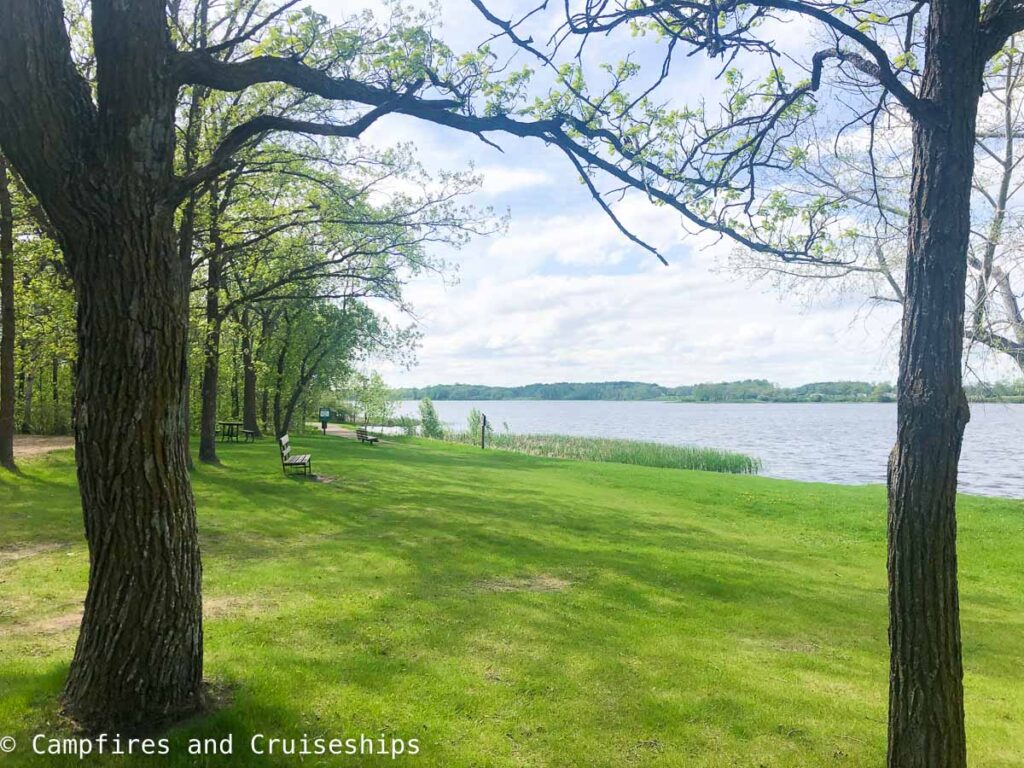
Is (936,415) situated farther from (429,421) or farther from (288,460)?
(429,421)

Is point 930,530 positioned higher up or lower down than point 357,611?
higher up

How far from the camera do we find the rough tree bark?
144 inches

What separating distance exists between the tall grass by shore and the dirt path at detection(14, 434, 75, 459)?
19094 millimetres

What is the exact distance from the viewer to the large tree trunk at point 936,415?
3.26 meters

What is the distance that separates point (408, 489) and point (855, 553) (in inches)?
391

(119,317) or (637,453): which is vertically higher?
(119,317)

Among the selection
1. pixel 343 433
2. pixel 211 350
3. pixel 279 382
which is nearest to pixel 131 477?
pixel 211 350

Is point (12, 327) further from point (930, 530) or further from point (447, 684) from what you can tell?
point (930, 530)

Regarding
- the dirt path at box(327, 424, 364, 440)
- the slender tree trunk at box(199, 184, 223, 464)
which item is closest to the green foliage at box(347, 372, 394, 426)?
the dirt path at box(327, 424, 364, 440)

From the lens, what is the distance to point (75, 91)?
3717 mm

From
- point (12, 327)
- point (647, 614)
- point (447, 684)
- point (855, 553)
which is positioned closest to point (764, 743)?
point (447, 684)

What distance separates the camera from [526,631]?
6117 millimetres

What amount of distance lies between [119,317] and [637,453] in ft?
93.6

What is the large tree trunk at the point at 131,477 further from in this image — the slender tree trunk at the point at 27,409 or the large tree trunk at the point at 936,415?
the slender tree trunk at the point at 27,409
